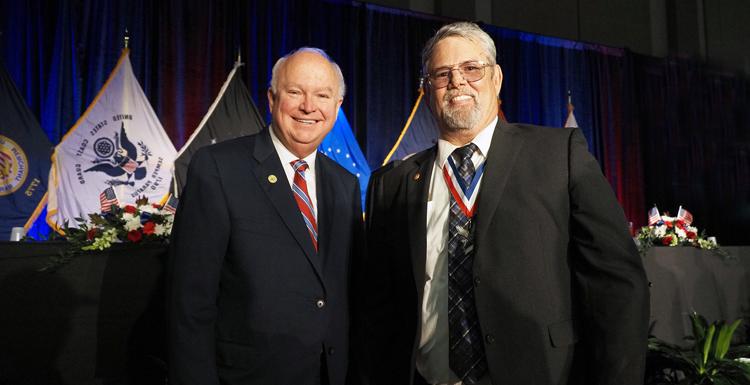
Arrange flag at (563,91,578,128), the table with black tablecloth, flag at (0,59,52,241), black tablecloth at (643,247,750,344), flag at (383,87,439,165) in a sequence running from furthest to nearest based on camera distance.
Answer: flag at (563,91,578,128), flag at (383,87,439,165), flag at (0,59,52,241), black tablecloth at (643,247,750,344), the table with black tablecloth

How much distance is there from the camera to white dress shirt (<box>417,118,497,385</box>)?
145cm

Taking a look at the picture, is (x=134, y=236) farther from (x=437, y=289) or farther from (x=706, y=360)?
(x=706, y=360)

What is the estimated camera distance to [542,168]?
55.5 inches

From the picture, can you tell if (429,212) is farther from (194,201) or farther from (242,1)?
(242,1)

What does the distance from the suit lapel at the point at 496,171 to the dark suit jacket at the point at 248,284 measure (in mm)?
552

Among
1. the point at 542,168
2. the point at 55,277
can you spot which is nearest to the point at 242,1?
the point at 55,277

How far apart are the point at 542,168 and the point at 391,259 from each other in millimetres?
548

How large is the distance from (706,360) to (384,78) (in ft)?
17.4

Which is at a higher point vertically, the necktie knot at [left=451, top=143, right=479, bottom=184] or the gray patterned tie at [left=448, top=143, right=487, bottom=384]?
the necktie knot at [left=451, top=143, right=479, bottom=184]

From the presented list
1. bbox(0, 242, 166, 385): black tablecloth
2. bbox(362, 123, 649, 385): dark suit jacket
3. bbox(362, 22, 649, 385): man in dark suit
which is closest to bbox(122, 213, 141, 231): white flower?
bbox(0, 242, 166, 385): black tablecloth

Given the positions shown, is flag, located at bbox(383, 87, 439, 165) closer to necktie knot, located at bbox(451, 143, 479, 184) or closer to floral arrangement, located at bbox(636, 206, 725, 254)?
floral arrangement, located at bbox(636, 206, 725, 254)

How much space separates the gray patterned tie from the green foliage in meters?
2.38

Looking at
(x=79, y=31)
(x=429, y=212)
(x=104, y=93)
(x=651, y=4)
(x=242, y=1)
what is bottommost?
(x=429, y=212)

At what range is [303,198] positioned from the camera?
1.76 metres
